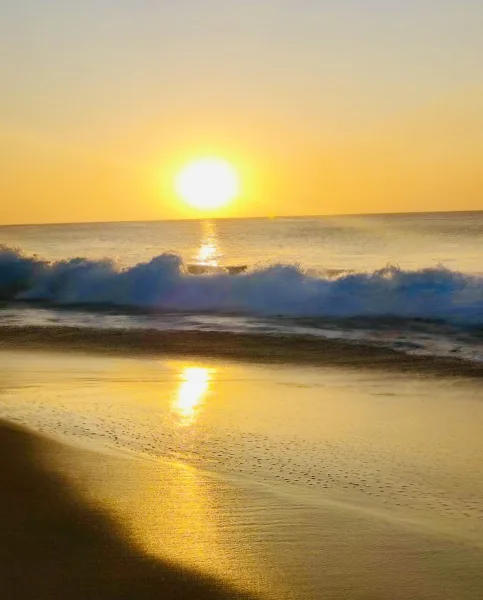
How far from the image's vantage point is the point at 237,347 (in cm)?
1497

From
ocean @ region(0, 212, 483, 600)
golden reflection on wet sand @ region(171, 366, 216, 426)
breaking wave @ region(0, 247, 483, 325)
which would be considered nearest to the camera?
ocean @ region(0, 212, 483, 600)

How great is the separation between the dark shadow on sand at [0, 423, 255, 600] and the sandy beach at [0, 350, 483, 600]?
0.5 inches

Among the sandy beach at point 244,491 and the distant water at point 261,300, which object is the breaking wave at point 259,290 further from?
the sandy beach at point 244,491

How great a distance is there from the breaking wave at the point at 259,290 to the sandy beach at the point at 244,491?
A: 9.76 meters

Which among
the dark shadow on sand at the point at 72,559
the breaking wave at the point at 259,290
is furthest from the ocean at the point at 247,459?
the breaking wave at the point at 259,290

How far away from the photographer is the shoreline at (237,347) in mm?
12703

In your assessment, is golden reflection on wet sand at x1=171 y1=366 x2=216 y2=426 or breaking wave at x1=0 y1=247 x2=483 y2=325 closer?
golden reflection on wet sand at x1=171 y1=366 x2=216 y2=426

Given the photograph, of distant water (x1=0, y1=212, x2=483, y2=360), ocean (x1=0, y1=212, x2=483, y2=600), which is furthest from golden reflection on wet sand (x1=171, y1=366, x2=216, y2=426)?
distant water (x1=0, y1=212, x2=483, y2=360)

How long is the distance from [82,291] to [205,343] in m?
12.9

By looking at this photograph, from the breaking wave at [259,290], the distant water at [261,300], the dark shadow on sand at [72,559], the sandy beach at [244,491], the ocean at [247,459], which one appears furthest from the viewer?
the breaking wave at [259,290]

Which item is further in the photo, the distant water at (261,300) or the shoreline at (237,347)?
the distant water at (261,300)

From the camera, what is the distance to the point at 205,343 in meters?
15.6

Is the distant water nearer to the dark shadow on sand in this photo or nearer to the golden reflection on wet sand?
the golden reflection on wet sand

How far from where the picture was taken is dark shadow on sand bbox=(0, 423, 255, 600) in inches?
181
